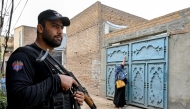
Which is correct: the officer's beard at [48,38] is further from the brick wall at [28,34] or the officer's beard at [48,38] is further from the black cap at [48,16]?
the brick wall at [28,34]

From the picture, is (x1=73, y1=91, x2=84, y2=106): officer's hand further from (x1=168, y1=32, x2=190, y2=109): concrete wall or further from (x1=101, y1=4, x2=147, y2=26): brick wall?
(x1=101, y1=4, x2=147, y2=26): brick wall

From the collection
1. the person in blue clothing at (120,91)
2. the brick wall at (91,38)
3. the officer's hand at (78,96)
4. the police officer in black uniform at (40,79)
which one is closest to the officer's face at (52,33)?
the police officer in black uniform at (40,79)

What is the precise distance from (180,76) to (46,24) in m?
4.08

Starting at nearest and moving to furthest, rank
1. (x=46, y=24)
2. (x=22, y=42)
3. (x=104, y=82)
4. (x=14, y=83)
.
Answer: (x=14, y=83) → (x=46, y=24) → (x=104, y=82) → (x=22, y=42)

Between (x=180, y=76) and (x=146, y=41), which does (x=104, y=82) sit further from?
(x=180, y=76)

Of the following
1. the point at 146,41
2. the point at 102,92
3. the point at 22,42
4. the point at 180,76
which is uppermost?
the point at 22,42

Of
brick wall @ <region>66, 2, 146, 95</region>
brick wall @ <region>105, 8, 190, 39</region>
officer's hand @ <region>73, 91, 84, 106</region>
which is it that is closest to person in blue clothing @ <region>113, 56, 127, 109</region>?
brick wall @ <region>105, 8, 190, 39</region>

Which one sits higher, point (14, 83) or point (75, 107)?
point (14, 83)

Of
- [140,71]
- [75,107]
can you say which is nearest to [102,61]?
[140,71]

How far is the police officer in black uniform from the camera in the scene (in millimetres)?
980

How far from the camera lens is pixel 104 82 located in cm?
755

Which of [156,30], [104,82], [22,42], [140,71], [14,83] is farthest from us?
[22,42]

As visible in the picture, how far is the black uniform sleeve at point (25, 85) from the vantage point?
971 mm

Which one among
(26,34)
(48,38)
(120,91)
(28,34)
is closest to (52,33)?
(48,38)
